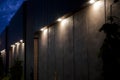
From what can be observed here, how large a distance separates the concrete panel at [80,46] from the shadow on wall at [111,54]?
3.50 metres

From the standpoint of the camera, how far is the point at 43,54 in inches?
692

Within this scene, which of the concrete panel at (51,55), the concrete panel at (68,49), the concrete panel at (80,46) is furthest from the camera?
the concrete panel at (51,55)

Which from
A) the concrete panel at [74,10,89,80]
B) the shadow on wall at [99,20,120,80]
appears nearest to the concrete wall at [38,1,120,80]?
the concrete panel at [74,10,89,80]

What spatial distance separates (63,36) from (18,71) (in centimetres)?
699

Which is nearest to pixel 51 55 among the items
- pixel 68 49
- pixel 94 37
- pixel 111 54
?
pixel 68 49

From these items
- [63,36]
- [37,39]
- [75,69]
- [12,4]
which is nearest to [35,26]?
[37,39]

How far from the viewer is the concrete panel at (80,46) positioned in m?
11.2

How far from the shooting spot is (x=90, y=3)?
34.1 feet

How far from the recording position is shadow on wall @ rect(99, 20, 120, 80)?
7.31 m

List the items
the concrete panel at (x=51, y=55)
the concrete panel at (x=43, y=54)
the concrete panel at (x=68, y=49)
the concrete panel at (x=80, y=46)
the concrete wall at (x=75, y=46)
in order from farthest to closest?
the concrete panel at (x=43, y=54)
the concrete panel at (x=51, y=55)
the concrete panel at (x=68, y=49)
the concrete panel at (x=80, y=46)
the concrete wall at (x=75, y=46)

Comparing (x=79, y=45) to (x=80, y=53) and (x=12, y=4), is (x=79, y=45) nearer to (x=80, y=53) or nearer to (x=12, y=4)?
(x=80, y=53)

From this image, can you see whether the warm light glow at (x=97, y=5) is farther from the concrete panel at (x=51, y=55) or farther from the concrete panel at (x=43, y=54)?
the concrete panel at (x=43, y=54)

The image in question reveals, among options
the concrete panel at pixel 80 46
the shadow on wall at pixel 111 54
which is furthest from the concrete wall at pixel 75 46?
the shadow on wall at pixel 111 54

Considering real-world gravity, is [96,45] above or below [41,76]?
above
